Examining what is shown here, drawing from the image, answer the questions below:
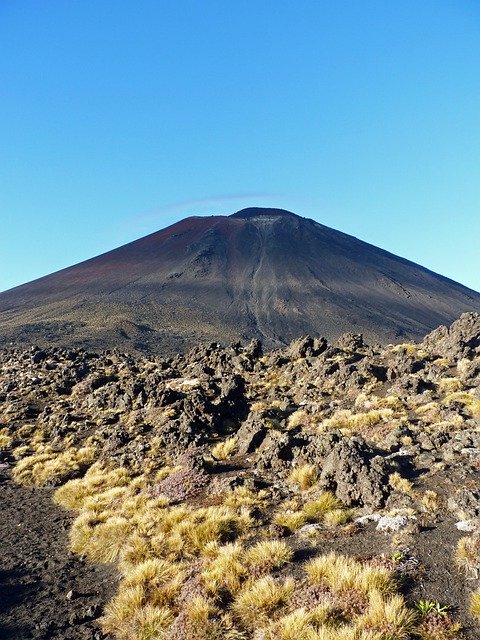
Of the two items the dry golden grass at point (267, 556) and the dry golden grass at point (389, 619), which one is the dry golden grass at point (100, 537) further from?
the dry golden grass at point (389, 619)

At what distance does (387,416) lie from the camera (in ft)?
49.8

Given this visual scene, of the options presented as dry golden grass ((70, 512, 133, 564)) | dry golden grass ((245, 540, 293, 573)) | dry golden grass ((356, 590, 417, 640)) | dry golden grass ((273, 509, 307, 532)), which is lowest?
dry golden grass ((70, 512, 133, 564))

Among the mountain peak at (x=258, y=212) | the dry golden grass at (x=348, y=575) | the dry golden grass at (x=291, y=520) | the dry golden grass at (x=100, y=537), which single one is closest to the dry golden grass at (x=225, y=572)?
the dry golden grass at (x=348, y=575)

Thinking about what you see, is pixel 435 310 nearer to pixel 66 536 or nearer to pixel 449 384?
pixel 449 384

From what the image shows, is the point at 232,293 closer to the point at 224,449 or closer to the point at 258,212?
the point at 258,212

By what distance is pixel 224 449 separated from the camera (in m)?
14.3

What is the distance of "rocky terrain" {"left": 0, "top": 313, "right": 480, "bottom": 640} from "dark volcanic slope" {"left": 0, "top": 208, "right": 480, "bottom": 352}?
4507 cm

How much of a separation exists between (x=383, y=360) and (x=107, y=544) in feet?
57.7

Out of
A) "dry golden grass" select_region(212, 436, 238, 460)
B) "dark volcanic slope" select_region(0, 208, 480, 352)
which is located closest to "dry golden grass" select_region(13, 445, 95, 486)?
"dry golden grass" select_region(212, 436, 238, 460)

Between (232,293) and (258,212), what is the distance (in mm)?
82952

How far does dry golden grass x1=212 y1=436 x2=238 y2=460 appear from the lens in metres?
14.1

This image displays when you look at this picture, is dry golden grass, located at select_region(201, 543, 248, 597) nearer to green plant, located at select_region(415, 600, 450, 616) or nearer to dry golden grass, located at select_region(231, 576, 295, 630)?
dry golden grass, located at select_region(231, 576, 295, 630)

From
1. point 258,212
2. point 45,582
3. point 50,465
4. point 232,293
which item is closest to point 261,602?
point 45,582

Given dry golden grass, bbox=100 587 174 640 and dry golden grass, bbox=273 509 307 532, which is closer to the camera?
dry golden grass, bbox=100 587 174 640
